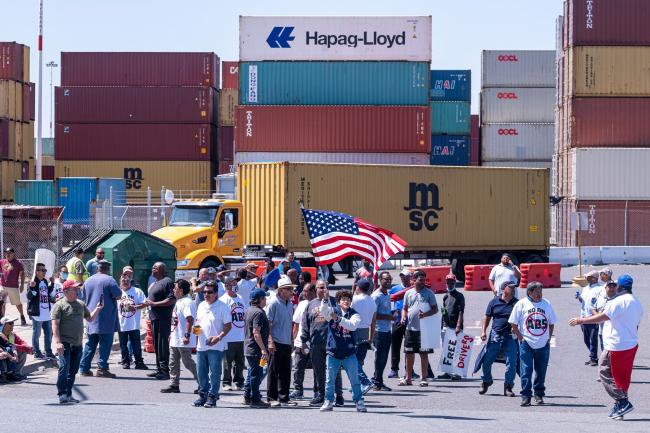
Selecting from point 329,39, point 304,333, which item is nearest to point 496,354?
point 304,333

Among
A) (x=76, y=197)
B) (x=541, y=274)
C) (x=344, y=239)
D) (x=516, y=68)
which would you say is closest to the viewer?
(x=344, y=239)

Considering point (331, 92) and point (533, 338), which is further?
point (331, 92)

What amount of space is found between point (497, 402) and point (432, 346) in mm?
1542

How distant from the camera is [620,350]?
13.1m

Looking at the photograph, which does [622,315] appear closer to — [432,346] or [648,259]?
[432,346]

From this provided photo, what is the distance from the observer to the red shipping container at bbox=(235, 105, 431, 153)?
155 feet

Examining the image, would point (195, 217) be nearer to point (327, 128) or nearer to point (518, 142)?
point (327, 128)

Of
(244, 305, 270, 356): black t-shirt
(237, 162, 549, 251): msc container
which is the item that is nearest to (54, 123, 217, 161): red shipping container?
(237, 162, 549, 251): msc container

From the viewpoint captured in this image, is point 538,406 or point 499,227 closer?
point 538,406

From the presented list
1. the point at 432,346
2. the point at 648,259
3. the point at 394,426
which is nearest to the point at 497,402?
the point at 432,346

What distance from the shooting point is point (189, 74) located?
59.4 meters

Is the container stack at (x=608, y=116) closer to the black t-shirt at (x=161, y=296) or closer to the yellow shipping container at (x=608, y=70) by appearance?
Answer: the yellow shipping container at (x=608, y=70)

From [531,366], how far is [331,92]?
1343 inches

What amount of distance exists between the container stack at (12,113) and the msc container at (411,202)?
2936 centimetres
